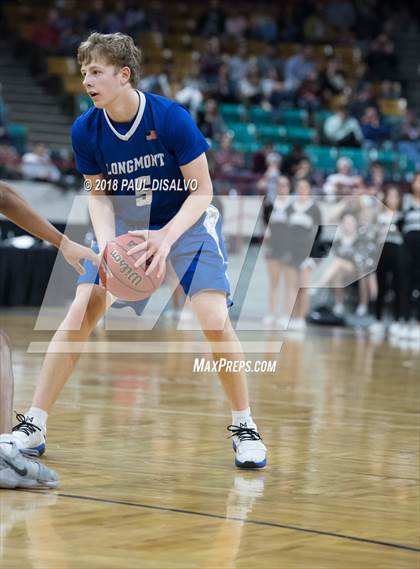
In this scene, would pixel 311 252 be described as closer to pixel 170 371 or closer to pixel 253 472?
pixel 170 371

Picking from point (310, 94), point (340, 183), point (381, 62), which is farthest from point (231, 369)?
point (381, 62)

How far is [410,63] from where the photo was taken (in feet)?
90.0

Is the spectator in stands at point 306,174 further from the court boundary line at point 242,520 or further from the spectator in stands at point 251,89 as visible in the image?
the court boundary line at point 242,520

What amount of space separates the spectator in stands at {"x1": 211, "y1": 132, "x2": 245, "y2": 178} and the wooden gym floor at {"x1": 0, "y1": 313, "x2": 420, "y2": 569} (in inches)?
388

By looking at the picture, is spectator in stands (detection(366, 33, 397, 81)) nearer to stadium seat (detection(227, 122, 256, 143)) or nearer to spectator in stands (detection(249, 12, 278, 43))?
spectator in stands (detection(249, 12, 278, 43))

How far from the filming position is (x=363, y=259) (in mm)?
16016

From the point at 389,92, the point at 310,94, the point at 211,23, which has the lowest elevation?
the point at 310,94

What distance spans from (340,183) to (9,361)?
12940mm

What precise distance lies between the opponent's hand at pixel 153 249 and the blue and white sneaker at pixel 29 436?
863 mm

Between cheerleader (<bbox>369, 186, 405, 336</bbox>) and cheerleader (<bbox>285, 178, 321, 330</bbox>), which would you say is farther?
cheerleader (<bbox>369, 186, 405, 336</bbox>)

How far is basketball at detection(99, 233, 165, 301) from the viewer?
16.9 feet

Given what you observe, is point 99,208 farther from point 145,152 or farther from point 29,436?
point 29,436

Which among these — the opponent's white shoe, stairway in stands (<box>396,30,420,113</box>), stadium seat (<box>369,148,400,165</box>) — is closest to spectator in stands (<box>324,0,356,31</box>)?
stairway in stands (<box>396,30,420,113</box>)

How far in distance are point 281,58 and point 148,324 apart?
40.0 ft
